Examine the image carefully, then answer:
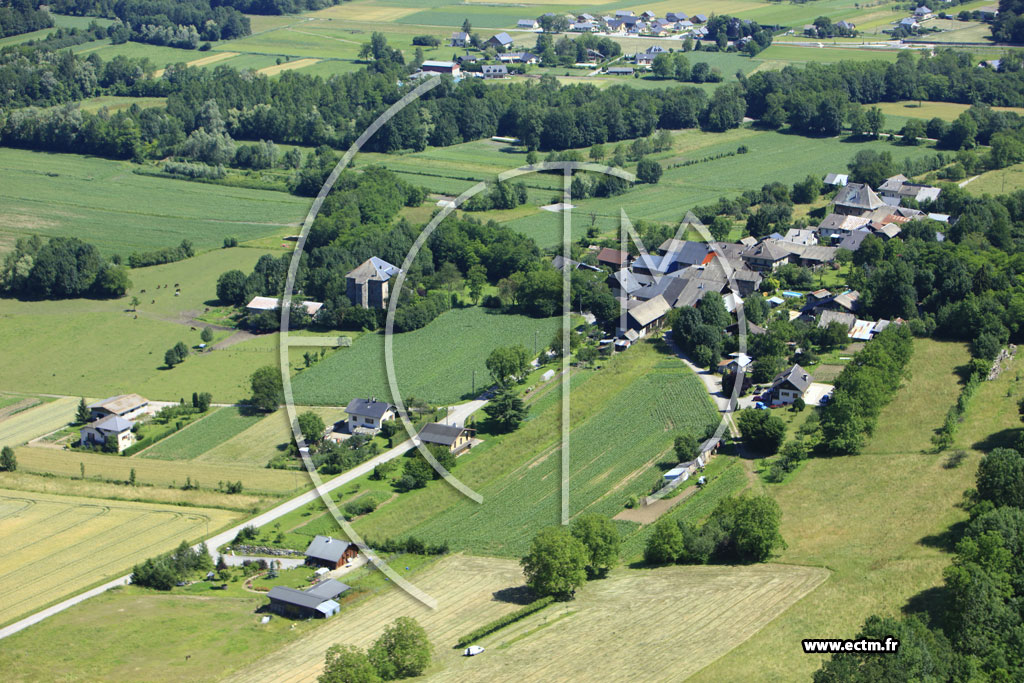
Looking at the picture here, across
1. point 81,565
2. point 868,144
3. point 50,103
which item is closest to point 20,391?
point 81,565

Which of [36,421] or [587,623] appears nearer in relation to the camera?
[587,623]

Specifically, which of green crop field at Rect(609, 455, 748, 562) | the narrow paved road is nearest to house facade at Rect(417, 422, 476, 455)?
the narrow paved road

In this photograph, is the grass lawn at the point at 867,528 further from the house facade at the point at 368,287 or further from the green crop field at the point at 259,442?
the house facade at the point at 368,287

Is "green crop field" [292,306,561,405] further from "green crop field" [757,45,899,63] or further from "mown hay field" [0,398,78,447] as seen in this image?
"green crop field" [757,45,899,63]

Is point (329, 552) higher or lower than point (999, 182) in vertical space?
lower

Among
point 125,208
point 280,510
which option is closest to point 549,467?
point 280,510

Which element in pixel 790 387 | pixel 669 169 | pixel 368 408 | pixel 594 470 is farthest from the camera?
pixel 669 169

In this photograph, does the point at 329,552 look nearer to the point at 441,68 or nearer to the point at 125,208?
the point at 125,208

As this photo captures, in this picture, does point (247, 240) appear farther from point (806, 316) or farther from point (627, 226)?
point (806, 316)
